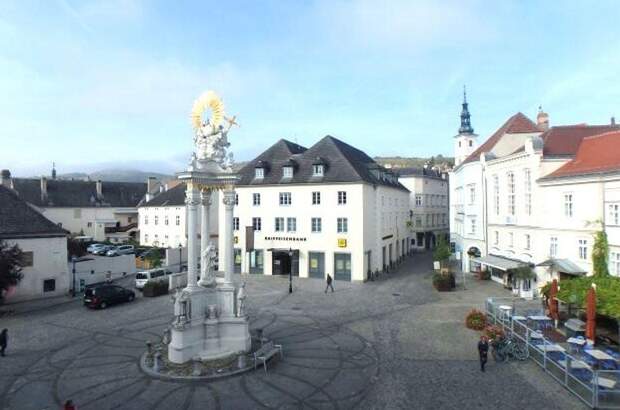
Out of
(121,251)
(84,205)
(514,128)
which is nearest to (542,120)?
(514,128)

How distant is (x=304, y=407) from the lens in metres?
12.1

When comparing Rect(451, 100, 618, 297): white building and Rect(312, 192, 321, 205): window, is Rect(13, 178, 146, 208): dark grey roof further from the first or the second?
Rect(451, 100, 618, 297): white building

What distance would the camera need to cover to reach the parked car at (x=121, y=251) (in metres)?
47.0

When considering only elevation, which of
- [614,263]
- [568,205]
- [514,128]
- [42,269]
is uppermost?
[514,128]

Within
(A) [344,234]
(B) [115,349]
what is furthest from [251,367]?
(A) [344,234]

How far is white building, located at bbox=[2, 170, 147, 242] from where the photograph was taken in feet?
200

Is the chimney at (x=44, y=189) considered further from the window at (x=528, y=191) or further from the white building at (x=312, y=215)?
the window at (x=528, y=191)

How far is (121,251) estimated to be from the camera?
159 feet

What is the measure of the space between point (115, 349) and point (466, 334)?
1578cm

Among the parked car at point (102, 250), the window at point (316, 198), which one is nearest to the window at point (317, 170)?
the window at point (316, 198)

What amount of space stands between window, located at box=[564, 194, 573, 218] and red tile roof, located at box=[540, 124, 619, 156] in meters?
3.91

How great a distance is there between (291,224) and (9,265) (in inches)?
809

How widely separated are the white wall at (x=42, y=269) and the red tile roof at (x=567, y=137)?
35.5 metres

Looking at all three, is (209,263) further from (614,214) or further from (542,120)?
(542,120)
